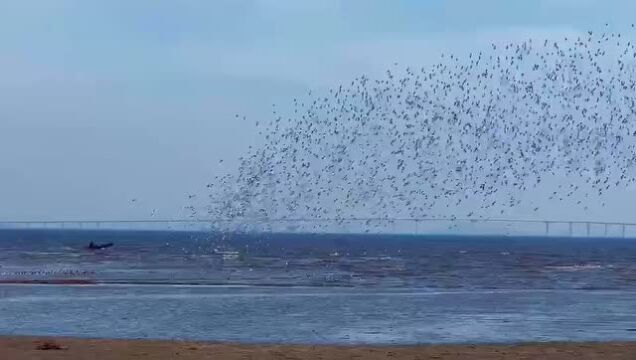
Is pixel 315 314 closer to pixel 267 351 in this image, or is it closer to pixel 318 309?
pixel 318 309

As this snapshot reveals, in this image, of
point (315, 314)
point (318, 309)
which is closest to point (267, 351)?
point (315, 314)

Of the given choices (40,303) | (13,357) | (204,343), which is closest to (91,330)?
(204,343)

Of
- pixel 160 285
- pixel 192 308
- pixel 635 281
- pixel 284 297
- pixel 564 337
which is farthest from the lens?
pixel 635 281

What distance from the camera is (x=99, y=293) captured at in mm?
42062

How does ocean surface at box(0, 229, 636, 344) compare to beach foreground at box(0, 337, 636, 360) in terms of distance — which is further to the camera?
ocean surface at box(0, 229, 636, 344)

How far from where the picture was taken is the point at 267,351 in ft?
75.0

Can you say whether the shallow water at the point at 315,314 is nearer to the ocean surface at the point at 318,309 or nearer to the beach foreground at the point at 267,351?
the ocean surface at the point at 318,309

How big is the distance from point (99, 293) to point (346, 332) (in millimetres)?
16442

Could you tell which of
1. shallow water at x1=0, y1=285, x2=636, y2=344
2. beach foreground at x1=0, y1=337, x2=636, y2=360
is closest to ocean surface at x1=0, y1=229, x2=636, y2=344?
shallow water at x1=0, y1=285, x2=636, y2=344

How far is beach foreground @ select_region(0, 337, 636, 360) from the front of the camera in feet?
72.0

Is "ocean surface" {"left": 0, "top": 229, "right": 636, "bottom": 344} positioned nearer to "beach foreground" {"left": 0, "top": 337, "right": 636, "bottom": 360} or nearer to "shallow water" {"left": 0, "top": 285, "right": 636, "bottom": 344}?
"shallow water" {"left": 0, "top": 285, "right": 636, "bottom": 344}

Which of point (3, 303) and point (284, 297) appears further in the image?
point (284, 297)

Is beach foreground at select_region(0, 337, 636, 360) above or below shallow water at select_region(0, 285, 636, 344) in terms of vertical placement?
above

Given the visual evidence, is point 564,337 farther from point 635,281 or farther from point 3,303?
point 635,281
